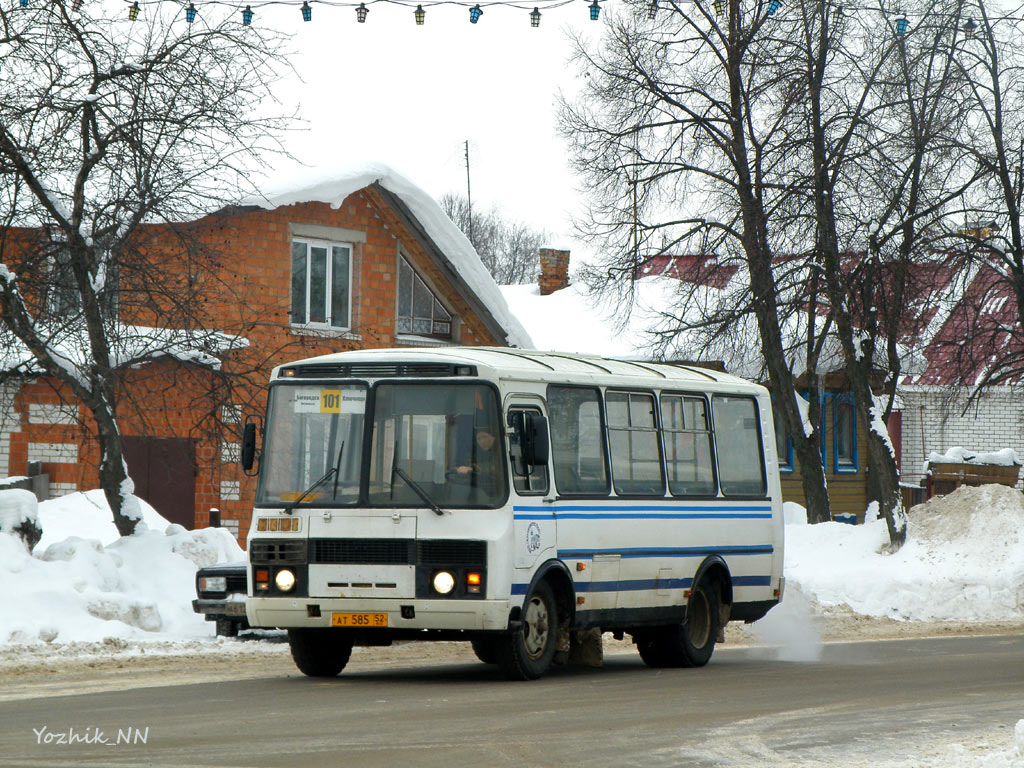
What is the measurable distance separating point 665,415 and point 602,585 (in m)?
2.10

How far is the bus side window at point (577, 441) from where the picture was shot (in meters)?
13.8

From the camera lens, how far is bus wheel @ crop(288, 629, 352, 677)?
13508 mm

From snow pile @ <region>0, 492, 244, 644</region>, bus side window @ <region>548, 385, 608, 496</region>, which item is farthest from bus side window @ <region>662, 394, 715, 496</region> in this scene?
snow pile @ <region>0, 492, 244, 644</region>

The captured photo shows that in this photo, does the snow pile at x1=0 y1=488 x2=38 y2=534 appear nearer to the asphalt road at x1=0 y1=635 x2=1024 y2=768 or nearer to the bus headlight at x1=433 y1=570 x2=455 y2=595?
the asphalt road at x1=0 y1=635 x2=1024 y2=768

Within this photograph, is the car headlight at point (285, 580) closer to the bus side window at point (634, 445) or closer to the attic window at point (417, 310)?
the bus side window at point (634, 445)

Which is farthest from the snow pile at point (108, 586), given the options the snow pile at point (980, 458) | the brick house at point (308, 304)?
the snow pile at point (980, 458)

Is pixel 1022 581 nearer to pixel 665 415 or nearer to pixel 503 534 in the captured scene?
pixel 665 415

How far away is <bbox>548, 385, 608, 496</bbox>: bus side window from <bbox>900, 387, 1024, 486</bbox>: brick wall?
110 feet

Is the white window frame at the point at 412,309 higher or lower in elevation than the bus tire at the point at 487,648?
higher

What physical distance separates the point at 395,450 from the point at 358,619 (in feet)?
4.54

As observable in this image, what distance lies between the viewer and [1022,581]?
2364 cm

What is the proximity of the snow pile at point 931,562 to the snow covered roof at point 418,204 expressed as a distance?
23.0ft

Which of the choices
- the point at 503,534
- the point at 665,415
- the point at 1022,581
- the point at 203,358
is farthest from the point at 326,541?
the point at 1022,581

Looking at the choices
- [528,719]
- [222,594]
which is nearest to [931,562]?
[222,594]
